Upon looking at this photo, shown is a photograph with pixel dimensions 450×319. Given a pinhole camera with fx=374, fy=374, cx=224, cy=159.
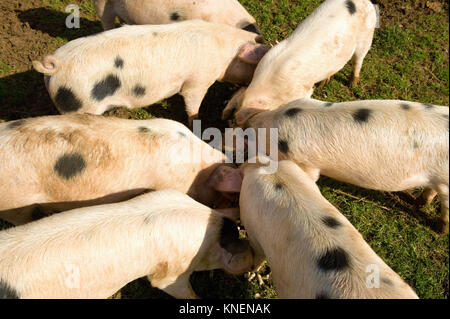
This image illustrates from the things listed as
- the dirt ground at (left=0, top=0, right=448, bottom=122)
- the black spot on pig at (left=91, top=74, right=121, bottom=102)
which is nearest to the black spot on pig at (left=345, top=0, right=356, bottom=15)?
the dirt ground at (left=0, top=0, right=448, bottom=122)

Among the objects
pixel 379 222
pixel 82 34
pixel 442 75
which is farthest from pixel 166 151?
pixel 442 75

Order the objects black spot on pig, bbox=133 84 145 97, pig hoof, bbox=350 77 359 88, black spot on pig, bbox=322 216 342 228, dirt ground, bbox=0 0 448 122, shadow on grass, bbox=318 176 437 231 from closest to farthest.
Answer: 1. black spot on pig, bbox=322 216 342 228
2. black spot on pig, bbox=133 84 145 97
3. shadow on grass, bbox=318 176 437 231
4. dirt ground, bbox=0 0 448 122
5. pig hoof, bbox=350 77 359 88

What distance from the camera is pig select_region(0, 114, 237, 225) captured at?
3.49m

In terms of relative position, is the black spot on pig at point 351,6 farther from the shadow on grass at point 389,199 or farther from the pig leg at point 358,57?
the shadow on grass at point 389,199

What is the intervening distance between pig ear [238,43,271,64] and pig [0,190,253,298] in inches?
97.0

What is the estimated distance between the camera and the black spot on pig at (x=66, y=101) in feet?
14.1

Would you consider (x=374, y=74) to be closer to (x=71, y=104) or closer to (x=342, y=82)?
(x=342, y=82)

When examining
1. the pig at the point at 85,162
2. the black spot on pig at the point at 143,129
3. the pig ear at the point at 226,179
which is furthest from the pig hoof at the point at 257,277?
the black spot on pig at the point at 143,129

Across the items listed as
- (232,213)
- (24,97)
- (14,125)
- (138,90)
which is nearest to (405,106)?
(232,213)

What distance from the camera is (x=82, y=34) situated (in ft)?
21.4

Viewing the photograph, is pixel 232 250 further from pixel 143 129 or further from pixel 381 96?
pixel 381 96

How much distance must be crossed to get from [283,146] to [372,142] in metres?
0.96

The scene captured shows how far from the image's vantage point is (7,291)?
2.81 m

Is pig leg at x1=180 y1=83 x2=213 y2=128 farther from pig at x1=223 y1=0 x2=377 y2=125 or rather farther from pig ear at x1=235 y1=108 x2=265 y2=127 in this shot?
pig ear at x1=235 y1=108 x2=265 y2=127
